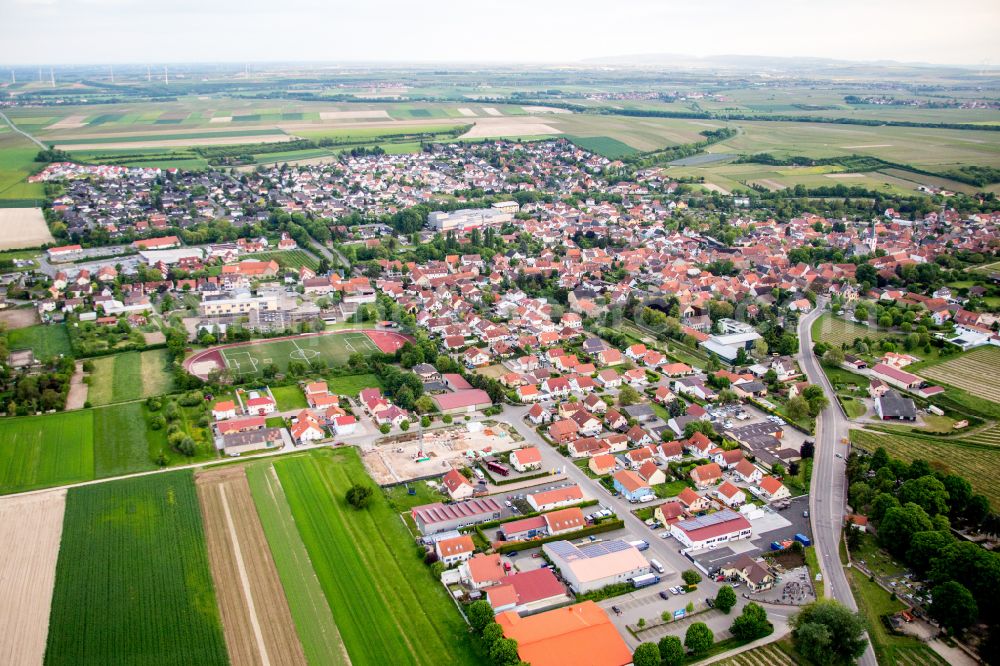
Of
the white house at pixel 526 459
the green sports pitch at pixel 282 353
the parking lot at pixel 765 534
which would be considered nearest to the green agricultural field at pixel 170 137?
the green sports pitch at pixel 282 353

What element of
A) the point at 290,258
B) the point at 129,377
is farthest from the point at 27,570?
the point at 290,258

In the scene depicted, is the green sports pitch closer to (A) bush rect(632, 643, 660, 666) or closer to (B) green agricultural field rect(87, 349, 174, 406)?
(B) green agricultural field rect(87, 349, 174, 406)

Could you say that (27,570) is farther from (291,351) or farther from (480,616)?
(291,351)

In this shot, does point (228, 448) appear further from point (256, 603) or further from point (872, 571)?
point (872, 571)

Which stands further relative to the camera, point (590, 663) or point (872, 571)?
point (872, 571)

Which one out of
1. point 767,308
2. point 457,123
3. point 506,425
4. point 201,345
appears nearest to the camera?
point 506,425

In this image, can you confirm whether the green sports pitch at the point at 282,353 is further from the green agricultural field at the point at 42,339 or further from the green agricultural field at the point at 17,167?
the green agricultural field at the point at 17,167

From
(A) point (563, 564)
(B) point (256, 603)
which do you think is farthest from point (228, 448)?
(A) point (563, 564)
